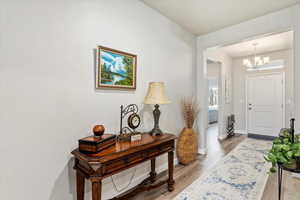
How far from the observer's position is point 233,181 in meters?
2.32

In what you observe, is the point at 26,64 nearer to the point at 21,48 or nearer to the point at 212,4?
the point at 21,48

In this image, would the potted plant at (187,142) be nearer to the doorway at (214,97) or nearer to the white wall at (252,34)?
the white wall at (252,34)

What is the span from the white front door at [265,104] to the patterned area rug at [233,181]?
2.26 metres

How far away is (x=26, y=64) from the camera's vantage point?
4.42ft

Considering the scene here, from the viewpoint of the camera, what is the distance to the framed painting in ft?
5.97

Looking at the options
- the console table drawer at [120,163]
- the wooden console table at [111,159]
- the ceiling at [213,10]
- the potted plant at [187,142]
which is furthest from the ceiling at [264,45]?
the console table drawer at [120,163]

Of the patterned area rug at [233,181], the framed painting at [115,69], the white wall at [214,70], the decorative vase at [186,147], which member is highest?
the white wall at [214,70]

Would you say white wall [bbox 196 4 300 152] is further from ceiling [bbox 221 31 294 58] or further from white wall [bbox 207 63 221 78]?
white wall [bbox 207 63 221 78]

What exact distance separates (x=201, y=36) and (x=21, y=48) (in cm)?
339

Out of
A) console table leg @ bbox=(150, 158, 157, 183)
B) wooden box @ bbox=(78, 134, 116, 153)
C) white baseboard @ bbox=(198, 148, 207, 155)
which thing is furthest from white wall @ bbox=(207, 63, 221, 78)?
wooden box @ bbox=(78, 134, 116, 153)

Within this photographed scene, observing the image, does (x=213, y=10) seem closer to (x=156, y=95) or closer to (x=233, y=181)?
(x=156, y=95)

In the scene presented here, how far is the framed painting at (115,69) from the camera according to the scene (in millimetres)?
1819

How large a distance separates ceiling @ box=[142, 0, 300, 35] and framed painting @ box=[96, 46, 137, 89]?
1049 mm

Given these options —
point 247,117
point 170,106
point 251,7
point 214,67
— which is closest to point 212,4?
point 251,7
